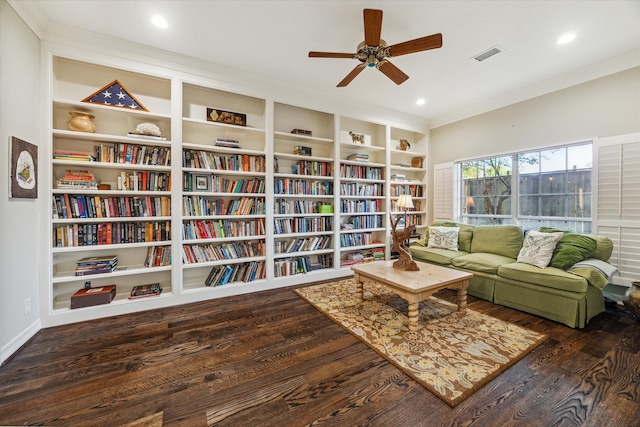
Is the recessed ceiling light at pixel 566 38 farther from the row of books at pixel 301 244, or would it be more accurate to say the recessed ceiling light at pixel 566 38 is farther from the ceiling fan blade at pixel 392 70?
the row of books at pixel 301 244

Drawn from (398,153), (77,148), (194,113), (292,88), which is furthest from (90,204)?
(398,153)

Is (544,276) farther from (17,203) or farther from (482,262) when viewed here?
(17,203)

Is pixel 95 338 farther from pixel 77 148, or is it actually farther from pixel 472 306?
pixel 472 306

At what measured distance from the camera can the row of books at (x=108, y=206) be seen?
241 cm

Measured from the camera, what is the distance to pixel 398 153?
4.72 m

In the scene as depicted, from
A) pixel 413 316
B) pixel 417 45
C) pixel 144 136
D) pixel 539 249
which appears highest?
pixel 417 45

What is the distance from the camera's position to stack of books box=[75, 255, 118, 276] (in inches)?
97.1

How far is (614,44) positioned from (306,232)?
3.96 m

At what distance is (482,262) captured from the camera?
3.01 metres

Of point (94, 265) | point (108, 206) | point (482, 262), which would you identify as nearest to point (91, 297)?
point (94, 265)

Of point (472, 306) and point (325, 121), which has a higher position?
point (325, 121)

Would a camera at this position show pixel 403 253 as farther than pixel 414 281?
Yes

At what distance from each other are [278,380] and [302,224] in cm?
227

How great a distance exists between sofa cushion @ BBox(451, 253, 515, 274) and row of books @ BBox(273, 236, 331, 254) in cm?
180
